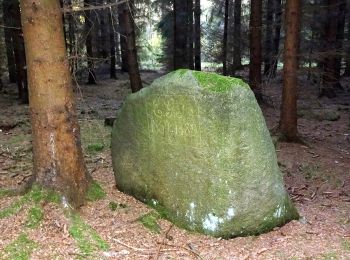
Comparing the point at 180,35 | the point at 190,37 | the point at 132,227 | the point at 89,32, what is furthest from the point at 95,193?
the point at 190,37

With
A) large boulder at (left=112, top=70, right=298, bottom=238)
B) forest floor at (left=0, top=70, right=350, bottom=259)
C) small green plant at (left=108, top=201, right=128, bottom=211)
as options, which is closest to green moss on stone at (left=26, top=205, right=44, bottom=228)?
forest floor at (left=0, top=70, right=350, bottom=259)

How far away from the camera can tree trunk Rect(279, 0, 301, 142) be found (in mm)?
9156

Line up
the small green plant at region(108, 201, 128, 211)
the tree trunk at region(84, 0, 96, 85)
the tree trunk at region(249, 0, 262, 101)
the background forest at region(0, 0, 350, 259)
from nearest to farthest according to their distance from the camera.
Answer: the background forest at region(0, 0, 350, 259)
the small green plant at region(108, 201, 128, 211)
the tree trunk at region(84, 0, 96, 85)
the tree trunk at region(249, 0, 262, 101)

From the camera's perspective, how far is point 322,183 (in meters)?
7.92

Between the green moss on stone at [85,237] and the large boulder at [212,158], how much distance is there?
121 centimetres

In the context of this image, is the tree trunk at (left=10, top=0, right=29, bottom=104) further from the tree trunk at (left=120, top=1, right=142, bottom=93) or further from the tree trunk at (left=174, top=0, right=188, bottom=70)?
the tree trunk at (left=174, top=0, right=188, bottom=70)

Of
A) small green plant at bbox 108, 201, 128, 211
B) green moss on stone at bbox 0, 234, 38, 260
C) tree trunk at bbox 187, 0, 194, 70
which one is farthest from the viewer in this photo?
tree trunk at bbox 187, 0, 194, 70

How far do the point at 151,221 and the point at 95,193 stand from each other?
0.96m

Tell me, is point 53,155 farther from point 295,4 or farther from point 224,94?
point 295,4

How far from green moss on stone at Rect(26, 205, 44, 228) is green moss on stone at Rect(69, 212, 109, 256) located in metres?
0.37

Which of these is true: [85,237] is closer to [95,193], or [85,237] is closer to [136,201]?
[95,193]

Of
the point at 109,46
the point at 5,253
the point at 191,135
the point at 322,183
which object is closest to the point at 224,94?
the point at 191,135

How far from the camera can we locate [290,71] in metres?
9.37

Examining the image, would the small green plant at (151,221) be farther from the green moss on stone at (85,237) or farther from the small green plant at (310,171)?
the small green plant at (310,171)
